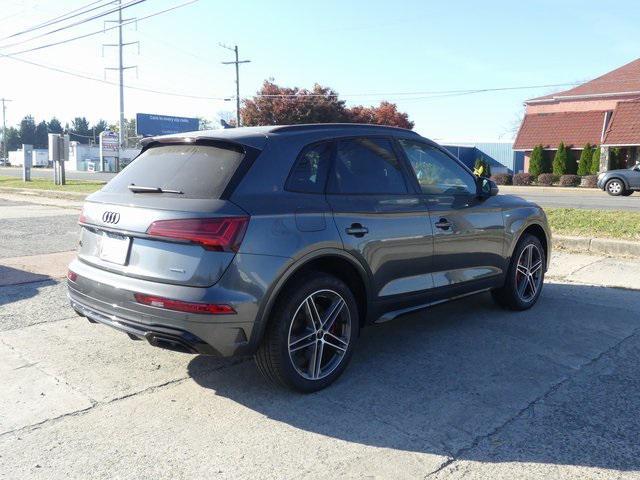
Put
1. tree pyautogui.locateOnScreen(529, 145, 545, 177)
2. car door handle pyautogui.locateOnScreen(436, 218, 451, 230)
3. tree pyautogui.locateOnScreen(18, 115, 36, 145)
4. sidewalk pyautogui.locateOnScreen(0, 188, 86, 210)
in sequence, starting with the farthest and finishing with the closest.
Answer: tree pyautogui.locateOnScreen(18, 115, 36, 145), tree pyautogui.locateOnScreen(529, 145, 545, 177), sidewalk pyautogui.locateOnScreen(0, 188, 86, 210), car door handle pyautogui.locateOnScreen(436, 218, 451, 230)

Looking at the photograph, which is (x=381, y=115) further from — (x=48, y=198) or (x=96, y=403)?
(x=96, y=403)

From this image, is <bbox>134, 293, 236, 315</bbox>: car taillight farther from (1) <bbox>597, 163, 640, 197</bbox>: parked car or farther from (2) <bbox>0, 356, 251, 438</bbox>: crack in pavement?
(1) <bbox>597, 163, 640, 197</bbox>: parked car

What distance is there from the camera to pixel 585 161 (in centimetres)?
3453

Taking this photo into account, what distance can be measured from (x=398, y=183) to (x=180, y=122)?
242 feet

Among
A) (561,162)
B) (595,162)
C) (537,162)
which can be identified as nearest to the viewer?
(595,162)

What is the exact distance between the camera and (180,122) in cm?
7494

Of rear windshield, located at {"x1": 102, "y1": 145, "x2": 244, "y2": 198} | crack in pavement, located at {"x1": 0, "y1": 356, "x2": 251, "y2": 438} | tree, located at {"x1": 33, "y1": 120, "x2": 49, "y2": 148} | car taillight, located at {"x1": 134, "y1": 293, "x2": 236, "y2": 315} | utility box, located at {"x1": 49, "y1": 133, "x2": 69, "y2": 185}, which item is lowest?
crack in pavement, located at {"x1": 0, "y1": 356, "x2": 251, "y2": 438}

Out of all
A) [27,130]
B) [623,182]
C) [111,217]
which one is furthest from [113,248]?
[27,130]

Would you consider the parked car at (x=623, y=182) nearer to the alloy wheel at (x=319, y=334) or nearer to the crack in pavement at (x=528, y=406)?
the crack in pavement at (x=528, y=406)

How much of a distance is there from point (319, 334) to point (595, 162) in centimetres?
3393

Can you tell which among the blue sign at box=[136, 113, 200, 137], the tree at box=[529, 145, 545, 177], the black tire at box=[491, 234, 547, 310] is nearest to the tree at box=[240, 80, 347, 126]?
the blue sign at box=[136, 113, 200, 137]

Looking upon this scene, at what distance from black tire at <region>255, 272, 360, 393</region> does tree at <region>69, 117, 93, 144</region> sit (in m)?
148

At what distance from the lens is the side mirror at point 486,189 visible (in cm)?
559

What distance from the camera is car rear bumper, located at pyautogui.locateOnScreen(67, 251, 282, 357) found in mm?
3572
